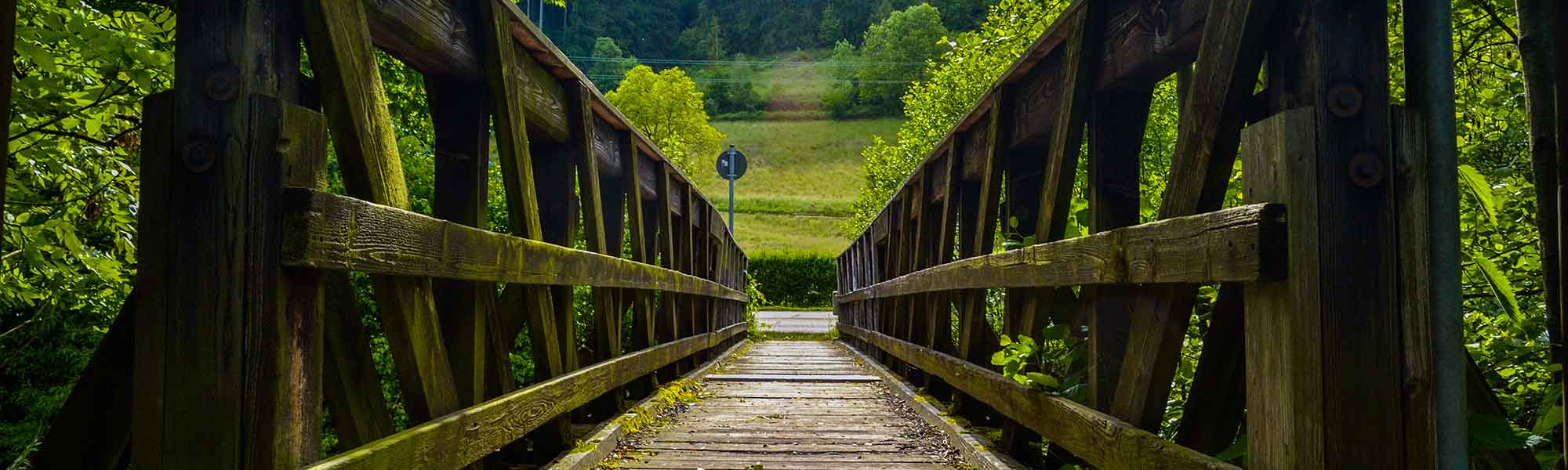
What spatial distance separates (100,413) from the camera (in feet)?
6.04

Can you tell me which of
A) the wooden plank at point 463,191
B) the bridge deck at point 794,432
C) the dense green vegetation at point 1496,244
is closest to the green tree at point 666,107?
the bridge deck at point 794,432

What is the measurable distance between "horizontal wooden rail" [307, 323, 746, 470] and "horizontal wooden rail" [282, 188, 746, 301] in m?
0.34

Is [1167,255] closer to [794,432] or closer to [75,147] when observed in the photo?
[794,432]

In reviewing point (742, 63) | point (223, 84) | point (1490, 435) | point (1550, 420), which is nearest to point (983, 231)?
point (1550, 420)

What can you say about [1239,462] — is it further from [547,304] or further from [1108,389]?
[547,304]

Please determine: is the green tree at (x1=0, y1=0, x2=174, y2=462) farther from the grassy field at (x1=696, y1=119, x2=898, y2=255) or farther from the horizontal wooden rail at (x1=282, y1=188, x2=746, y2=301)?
the grassy field at (x1=696, y1=119, x2=898, y2=255)

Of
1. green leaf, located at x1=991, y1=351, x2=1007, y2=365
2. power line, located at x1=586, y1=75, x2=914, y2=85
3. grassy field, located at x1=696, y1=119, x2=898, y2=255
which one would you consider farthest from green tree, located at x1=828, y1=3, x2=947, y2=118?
green leaf, located at x1=991, y1=351, x2=1007, y2=365

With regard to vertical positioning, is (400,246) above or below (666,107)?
below

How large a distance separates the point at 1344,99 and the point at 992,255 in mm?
2274

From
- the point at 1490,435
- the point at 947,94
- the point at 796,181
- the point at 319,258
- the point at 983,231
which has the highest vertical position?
the point at 796,181

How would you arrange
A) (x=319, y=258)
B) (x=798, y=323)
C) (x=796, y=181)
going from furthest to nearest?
(x=796, y=181), (x=798, y=323), (x=319, y=258)

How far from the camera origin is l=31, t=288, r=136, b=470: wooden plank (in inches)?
70.8

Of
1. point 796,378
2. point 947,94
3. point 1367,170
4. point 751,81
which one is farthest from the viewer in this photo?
point 751,81

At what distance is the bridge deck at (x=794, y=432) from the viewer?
4.12 m
